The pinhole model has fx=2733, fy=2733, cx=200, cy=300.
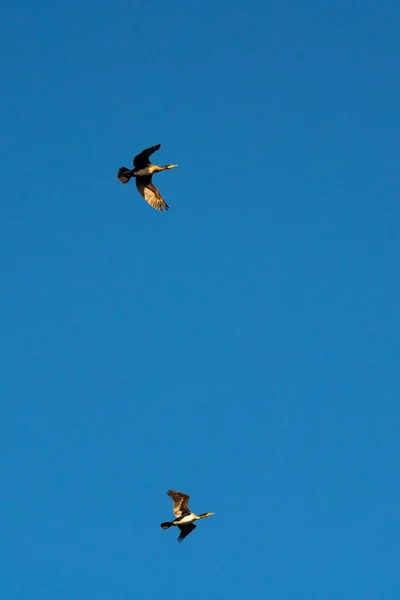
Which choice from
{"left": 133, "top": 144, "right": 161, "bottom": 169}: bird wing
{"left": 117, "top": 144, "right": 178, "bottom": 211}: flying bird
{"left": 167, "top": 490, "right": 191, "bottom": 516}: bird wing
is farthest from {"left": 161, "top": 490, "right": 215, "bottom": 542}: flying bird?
{"left": 133, "top": 144, "right": 161, "bottom": 169}: bird wing

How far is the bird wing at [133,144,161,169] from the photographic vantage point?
175125 mm

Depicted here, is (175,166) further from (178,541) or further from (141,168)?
(178,541)

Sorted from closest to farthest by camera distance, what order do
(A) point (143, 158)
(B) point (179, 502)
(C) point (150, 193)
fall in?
1. (A) point (143, 158)
2. (B) point (179, 502)
3. (C) point (150, 193)

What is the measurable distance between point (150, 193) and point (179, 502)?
2038cm

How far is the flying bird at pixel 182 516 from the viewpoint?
176875 mm

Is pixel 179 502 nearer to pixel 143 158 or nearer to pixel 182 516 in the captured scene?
pixel 182 516

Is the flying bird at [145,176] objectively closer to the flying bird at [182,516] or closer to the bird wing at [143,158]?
the bird wing at [143,158]

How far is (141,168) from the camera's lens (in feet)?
584

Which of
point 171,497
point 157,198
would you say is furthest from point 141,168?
point 171,497

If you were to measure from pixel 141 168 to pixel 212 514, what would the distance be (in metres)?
23.4

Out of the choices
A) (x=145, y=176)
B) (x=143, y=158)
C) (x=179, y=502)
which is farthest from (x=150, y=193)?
(x=179, y=502)

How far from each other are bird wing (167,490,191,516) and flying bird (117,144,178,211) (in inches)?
738

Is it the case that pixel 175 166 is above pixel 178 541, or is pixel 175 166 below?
above

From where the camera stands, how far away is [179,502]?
17738cm
